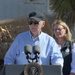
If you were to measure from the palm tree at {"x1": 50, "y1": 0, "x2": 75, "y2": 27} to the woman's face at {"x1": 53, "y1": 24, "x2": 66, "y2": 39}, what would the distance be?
6.47m

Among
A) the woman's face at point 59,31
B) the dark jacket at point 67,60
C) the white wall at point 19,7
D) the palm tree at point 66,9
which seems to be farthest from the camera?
the white wall at point 19,7

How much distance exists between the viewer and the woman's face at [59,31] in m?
5.49

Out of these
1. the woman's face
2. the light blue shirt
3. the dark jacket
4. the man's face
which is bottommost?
the dark jacket

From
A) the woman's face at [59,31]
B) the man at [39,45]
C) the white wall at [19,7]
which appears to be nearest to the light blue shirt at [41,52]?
the man at [39,45]

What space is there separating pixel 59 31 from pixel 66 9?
670cm

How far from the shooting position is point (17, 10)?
14227 millimetres

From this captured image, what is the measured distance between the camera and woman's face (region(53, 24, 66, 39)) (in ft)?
18.0

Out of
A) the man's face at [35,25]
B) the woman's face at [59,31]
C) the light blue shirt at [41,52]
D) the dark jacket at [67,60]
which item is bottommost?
the dark jacket at [67,60]

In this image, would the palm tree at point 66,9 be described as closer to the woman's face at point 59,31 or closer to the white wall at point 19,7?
the white wall at point 19,7

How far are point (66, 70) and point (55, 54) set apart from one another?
24.6 inches

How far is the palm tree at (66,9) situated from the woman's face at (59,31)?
647 cm

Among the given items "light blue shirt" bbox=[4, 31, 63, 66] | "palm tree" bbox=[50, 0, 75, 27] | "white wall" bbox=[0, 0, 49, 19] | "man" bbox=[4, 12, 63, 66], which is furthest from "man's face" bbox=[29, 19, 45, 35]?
"white wall" bbox=[0, 0, 49, 19]

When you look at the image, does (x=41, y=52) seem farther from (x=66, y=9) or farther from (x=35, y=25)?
(x=66, y=9)

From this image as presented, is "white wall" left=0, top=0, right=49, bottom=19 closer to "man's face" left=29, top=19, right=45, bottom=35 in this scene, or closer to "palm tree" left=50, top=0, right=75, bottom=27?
"palm tree" left=50, top=0, right=75, bottom=27
